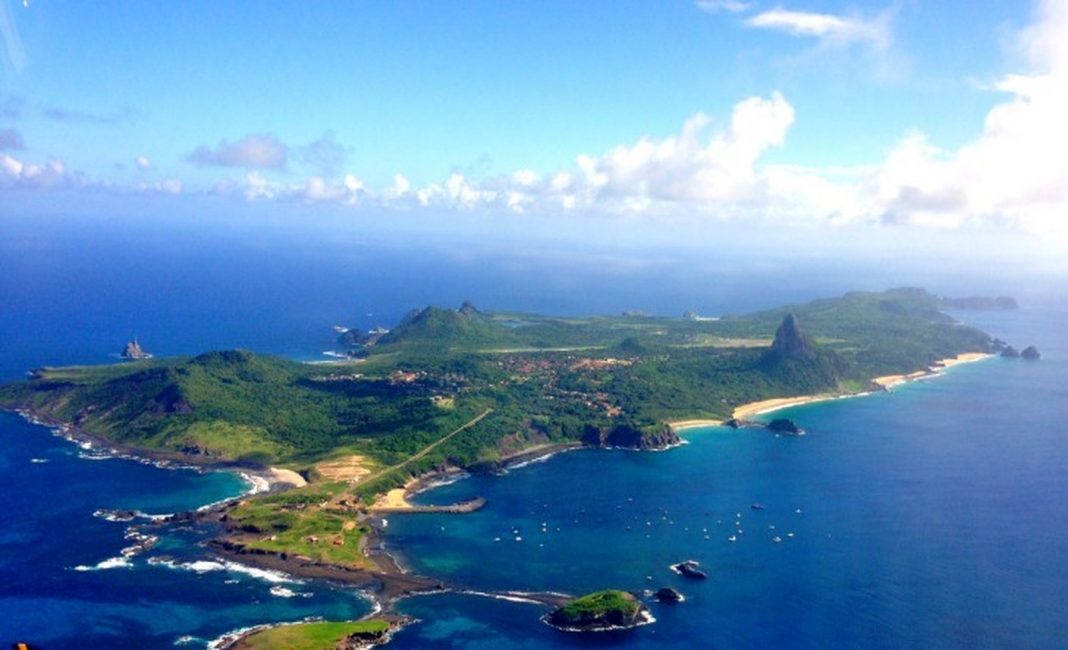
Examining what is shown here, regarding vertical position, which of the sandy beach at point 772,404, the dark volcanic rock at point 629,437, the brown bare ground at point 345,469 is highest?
the sandy beach at point 772,404

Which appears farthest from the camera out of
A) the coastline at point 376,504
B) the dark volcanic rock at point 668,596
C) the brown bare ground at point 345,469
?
the brown bare ground at point 345,469

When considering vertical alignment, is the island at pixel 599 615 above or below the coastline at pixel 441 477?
below

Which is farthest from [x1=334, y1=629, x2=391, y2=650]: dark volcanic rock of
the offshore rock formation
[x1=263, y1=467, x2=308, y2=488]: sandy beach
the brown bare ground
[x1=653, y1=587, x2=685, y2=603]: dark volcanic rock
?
the offshore rock formation

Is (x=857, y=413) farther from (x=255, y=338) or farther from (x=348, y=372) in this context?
(x=255, y=338)

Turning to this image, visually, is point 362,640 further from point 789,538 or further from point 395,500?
point 789,538

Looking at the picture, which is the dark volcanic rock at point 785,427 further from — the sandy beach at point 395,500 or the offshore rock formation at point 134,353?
the offshore rock formation at point 134,353

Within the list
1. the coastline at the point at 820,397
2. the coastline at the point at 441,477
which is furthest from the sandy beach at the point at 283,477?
the coastline at the point at 820,397

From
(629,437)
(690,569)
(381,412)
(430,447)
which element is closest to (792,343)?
(629,437)

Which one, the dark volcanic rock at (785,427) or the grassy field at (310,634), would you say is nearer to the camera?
the grassy field at (310,634)
